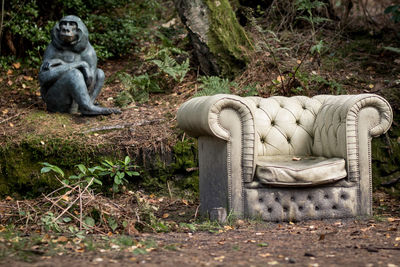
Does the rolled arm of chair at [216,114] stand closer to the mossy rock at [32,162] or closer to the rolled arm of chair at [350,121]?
the rolled arm of chair at [350,121]

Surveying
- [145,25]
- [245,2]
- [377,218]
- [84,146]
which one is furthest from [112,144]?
[245,2]

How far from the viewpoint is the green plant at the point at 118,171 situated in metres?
4.99

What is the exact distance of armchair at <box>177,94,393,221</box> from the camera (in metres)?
4.05

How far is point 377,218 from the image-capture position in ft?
14.0

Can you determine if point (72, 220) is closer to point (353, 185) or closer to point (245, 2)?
point (353, 185)

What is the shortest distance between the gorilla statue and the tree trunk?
1.69m

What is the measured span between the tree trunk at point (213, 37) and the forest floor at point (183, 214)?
27cm

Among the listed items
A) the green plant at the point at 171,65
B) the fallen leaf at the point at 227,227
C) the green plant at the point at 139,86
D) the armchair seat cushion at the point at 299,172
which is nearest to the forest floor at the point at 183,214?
the fallen leaf at the point at 227,227

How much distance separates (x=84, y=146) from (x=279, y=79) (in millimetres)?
2703

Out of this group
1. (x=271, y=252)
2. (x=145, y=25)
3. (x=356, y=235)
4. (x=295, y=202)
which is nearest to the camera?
(x=271, y=252)

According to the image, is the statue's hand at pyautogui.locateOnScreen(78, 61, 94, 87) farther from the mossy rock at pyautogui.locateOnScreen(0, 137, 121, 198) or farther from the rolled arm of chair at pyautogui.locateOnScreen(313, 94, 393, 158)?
the rolled arm of chair at pyautogui.locateOnScreen(313, 94, 393, 158)

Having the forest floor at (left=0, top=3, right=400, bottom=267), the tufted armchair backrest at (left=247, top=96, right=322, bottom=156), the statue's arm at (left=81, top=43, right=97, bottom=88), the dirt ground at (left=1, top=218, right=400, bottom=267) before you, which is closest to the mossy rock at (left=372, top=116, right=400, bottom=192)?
the forest floor at (left=0, top=3, right=400, bottom=267)

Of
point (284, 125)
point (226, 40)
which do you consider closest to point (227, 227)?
point (284, 125)

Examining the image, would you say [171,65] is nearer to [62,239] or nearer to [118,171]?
[118,171]
